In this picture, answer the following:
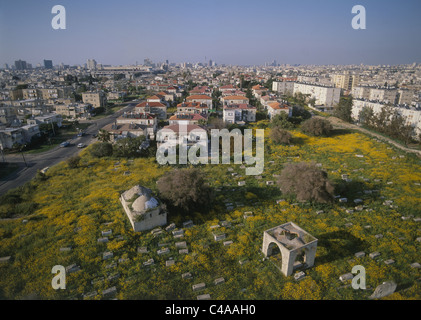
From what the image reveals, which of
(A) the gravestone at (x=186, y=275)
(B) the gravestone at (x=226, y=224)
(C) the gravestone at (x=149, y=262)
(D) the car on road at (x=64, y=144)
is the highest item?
(D) the car on road at (x=64, y=144)

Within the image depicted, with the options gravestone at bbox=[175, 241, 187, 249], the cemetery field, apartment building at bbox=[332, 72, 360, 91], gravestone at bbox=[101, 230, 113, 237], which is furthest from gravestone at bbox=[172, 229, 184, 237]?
apartment building at bbox=[332, 72, 360, 91]

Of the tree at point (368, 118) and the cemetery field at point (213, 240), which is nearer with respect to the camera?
the cemetery field at point (213, 240)

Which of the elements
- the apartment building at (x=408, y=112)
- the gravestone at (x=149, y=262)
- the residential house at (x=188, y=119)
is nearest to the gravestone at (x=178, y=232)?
the gravestone at (x=149, y=262)

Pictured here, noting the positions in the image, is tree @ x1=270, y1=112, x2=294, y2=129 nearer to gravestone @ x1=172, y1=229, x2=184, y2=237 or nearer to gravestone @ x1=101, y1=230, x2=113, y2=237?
gravestone @ x1=172, y1=229, x2=184, y2=237

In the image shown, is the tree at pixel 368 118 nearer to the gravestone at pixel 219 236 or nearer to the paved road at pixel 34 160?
the gravestone at pixel 219 236

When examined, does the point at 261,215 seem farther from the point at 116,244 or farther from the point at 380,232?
the point at 116,244
